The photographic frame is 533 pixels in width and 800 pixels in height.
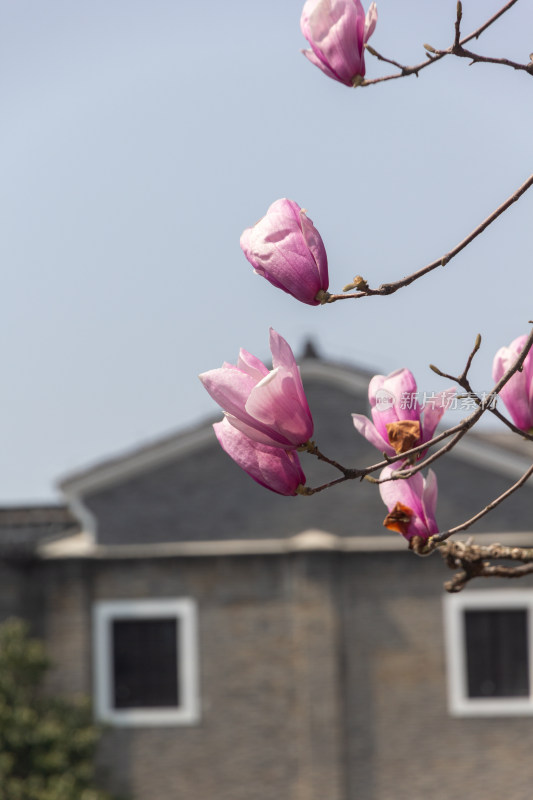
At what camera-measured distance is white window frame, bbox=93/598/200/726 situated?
13.2 m

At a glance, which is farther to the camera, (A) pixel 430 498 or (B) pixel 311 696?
(B) pixel 311 696

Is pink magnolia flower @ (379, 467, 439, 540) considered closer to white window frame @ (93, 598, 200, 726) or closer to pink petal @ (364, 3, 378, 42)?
pink petal @ (364, 3, 378, 42)

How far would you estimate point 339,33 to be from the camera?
177 cm

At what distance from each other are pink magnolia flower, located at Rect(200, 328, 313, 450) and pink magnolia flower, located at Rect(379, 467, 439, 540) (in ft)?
0.84

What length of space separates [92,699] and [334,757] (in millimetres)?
2949

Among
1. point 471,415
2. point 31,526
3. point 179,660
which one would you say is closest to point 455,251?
point 471,415

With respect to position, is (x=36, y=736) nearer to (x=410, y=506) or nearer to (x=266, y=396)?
(x=410, y=506)

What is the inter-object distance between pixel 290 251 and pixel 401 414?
0.31m

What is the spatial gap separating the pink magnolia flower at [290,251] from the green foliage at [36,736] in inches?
455

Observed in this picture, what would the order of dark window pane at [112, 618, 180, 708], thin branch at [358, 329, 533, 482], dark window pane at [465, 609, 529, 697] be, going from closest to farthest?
thin branch at [358, 329, 533, 482], dark window pane at [465, 609, 529, 697], dark window pane at [112, 618, 180, 708]

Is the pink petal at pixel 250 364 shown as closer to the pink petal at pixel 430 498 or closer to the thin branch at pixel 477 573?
the pink petal at pixel 430 498

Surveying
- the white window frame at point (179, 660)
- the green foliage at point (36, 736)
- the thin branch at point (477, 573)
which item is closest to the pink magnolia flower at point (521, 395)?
the thin branch at point (477, 573)

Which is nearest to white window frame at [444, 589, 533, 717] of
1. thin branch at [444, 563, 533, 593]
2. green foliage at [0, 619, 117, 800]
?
green foliage at [0, 619, 117, 800]

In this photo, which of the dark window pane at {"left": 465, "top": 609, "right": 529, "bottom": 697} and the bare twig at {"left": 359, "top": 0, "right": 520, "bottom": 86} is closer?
the bare twig at {"left": 359, "top": 0, "right": 520, "bottom": 86}
